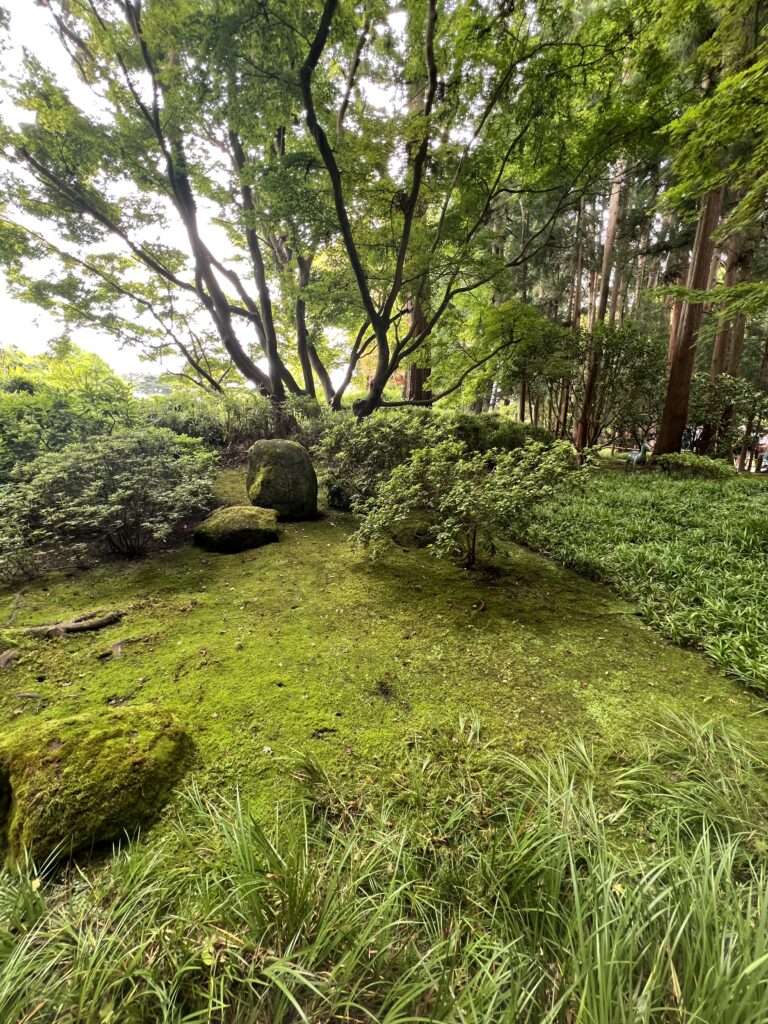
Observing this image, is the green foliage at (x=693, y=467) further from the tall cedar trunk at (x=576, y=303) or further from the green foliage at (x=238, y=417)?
the green foliage at (x=238, y=417)

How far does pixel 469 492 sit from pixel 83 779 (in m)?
2.83

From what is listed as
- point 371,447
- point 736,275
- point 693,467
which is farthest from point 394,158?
point 736,275

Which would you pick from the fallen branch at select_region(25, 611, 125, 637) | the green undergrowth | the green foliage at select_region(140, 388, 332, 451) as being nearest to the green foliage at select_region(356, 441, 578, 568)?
the green undergrowth

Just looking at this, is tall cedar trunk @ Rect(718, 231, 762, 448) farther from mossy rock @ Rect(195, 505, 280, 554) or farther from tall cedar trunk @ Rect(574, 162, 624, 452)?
mossy rock @ Rect(195, 505, 280, 554)

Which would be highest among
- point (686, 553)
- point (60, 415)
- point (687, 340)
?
point (687, 340)

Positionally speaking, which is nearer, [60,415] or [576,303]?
[60,415]

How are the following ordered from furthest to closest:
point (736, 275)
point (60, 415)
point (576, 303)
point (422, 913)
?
point (576, 303) → point (736, 275) → point (60, 415) → point (422, 913)

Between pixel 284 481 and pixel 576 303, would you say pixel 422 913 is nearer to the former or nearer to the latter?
pixel 284 481

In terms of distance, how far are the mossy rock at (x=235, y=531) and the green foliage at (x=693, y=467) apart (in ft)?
23.7

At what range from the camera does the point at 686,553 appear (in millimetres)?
3594

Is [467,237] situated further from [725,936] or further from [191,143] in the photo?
[725,936]

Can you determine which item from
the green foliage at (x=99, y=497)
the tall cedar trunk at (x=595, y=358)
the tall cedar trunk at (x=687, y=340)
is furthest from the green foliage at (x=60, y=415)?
the tall cedar trunk at (x=687, y=340)

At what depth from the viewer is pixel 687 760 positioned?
170cm

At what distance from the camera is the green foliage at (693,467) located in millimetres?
6766
